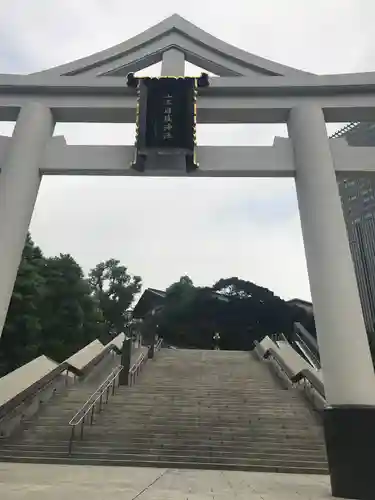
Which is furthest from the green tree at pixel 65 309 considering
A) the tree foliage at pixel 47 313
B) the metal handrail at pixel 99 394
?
the metal handrail at pixel 99 394

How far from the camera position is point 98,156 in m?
6.30

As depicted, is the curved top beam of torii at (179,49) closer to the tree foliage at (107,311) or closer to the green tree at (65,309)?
the tree foliage at (107,311)

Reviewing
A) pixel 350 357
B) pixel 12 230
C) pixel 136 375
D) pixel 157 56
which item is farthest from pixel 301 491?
pixel 136 375

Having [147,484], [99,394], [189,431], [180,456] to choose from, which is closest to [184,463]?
[180,456]

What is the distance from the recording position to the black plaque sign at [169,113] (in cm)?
614

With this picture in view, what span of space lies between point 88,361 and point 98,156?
6.84 metres

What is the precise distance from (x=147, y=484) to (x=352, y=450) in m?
2.16

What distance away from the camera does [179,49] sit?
715 centimetres

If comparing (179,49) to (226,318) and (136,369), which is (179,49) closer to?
(136,369)

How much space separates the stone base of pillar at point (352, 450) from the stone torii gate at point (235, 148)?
0.51 metres

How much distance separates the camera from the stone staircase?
627cm

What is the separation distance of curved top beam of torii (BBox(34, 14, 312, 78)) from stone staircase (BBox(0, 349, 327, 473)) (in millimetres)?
5945

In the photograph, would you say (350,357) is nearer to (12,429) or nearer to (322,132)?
(322,132)

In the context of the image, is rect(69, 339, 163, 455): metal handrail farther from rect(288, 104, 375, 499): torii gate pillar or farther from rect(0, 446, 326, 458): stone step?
rect(288, 104, 375, 499): torii gate pillar
